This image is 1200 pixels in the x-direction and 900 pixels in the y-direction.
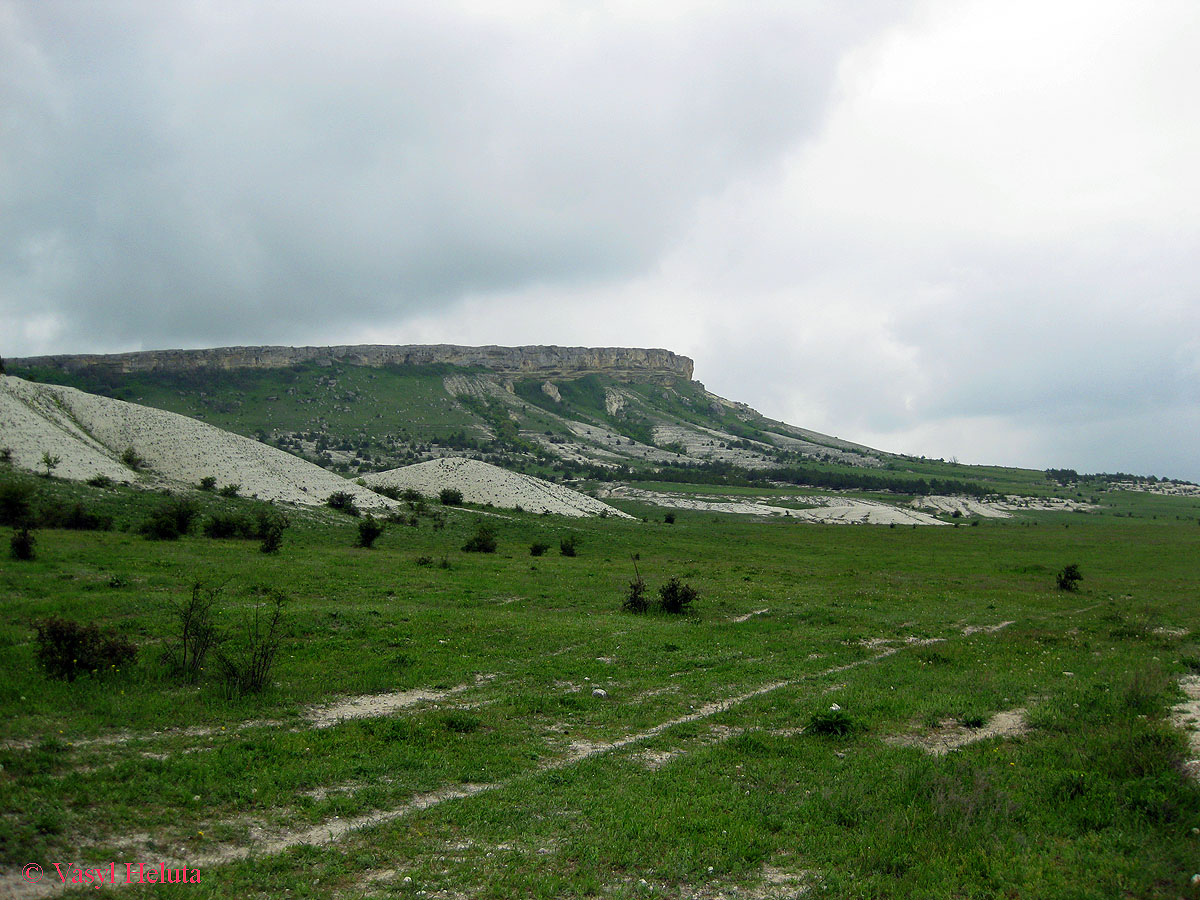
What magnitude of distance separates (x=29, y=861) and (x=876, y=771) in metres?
10.0

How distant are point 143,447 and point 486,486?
39.4 meters

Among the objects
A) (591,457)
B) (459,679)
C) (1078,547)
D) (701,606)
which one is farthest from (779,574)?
(591,457)

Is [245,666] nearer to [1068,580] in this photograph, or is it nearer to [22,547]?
[22,547]

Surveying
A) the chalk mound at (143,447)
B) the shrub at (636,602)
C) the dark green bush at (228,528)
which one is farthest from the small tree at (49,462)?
the shrub at (636,602)

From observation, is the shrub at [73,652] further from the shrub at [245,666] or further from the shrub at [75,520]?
the shrub at [75,520]

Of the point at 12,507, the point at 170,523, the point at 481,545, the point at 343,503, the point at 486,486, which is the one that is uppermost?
the point at 486,486

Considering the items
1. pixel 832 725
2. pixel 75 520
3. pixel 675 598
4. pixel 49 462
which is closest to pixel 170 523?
pixel 75 520

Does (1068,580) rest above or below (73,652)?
below

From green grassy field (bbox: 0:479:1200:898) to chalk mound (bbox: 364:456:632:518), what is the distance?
2535 inches

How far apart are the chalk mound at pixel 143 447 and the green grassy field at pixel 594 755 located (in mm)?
41946

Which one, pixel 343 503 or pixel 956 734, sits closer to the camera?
pixel 956 734

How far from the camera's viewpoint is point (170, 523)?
37.6 metres

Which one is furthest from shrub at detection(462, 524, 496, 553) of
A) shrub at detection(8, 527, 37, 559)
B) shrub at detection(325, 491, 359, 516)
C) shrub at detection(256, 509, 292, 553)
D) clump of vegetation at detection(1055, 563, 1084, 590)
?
clump of vegetation at detection(1055, 563, 1084, 590)

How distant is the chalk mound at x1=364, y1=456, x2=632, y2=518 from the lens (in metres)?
89.7
